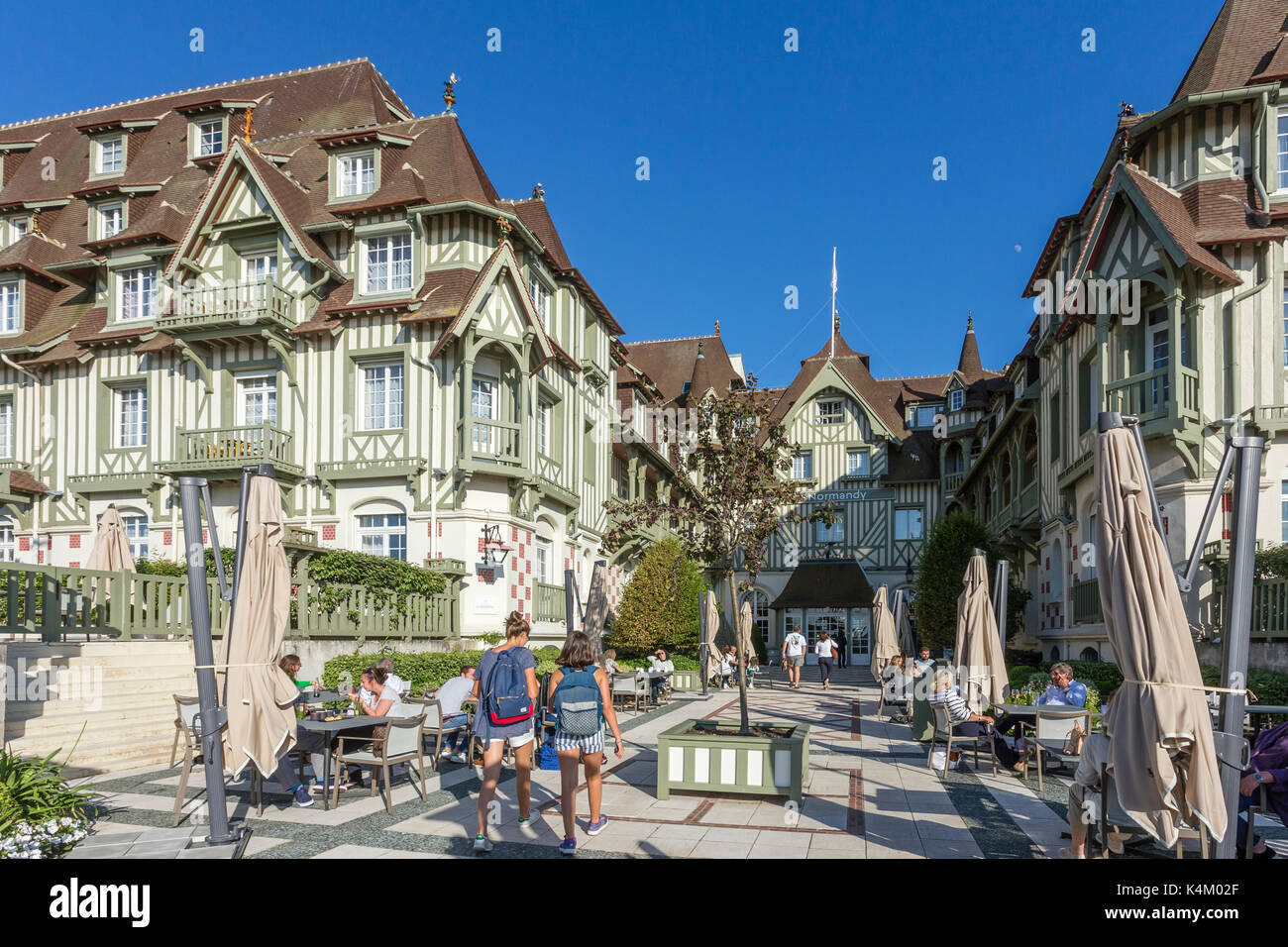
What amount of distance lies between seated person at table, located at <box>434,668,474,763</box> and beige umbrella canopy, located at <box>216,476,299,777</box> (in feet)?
10.6

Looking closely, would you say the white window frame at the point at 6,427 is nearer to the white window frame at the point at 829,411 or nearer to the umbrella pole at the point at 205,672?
Answer: the umbrella pole at the point at 205,672

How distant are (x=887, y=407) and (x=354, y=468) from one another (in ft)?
85.5

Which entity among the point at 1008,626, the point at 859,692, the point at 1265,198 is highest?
the point at 1265,198

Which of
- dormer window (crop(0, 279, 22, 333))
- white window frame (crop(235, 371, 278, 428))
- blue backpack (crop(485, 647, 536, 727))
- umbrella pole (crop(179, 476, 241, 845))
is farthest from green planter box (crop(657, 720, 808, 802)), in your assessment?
dormer window (crop(0, 279, 22, 333))

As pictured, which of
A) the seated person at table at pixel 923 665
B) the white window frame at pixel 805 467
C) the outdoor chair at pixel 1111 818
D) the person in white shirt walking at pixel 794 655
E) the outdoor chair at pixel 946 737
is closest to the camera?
the outdoor chair at pixel 1111 818

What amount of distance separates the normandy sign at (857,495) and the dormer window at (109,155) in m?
25.7

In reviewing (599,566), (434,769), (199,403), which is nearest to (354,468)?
(199,403)

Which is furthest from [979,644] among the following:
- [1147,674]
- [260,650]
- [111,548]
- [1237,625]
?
[111,548]

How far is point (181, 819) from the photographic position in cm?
764

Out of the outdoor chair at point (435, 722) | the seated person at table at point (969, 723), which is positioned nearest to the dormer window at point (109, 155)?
the outdoor chair at point (435, 722)

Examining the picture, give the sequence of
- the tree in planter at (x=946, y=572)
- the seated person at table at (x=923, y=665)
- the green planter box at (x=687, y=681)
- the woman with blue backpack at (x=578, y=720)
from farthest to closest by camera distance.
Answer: the tree in planter at (x=946, y=572) → the green planter box at (x=687, y=681) → the seated person at table at (x=923, y=665) → the woman with blue backpack at (x=578, y=720)

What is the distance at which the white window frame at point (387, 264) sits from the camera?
66.1ft

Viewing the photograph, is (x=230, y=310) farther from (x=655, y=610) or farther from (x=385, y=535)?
(x=655, y=610)
